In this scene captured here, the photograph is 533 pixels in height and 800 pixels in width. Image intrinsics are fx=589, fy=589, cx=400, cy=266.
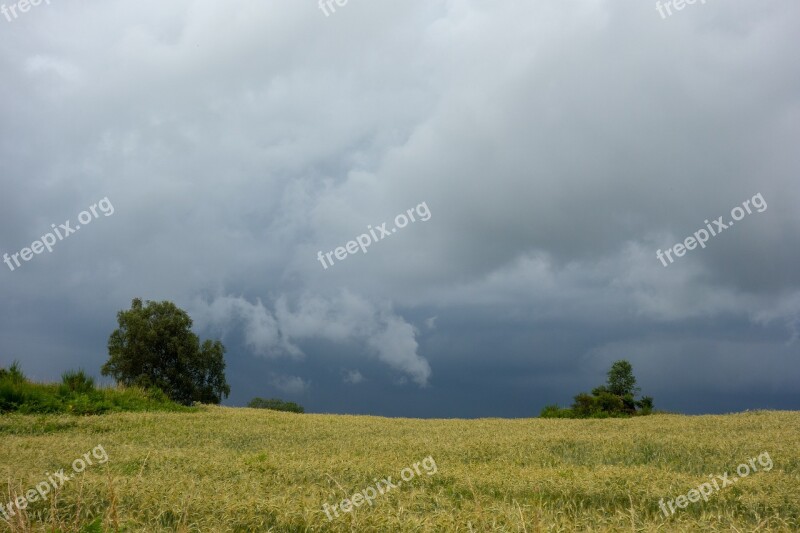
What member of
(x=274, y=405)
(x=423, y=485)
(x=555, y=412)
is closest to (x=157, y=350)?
(x=274, y=405)

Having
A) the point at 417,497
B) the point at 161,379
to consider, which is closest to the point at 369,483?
the point at 417,497

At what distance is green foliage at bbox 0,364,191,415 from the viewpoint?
66.7 ft

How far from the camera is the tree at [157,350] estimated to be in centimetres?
3581

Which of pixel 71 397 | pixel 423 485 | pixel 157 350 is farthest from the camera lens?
pixel 157 350

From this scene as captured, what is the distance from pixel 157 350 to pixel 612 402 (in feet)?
86.8

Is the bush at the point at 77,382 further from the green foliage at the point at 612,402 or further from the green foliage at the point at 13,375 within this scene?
the green foliage at the point at 612,402

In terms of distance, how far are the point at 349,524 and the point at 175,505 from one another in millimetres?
1855

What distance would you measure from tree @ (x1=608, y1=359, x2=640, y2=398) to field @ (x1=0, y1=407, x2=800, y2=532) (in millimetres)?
16991

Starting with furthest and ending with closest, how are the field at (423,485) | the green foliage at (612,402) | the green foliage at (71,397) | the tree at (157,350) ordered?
the tree at (157,350) < the green foliage at (612,402) < the green foliage at (71,397) < the field at (423,485)

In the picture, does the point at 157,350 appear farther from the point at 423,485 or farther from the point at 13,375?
the point at 423,485

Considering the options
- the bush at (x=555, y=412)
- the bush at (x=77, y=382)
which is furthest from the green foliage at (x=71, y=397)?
the bush at (x=555, y=412)

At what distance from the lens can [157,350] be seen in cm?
3638

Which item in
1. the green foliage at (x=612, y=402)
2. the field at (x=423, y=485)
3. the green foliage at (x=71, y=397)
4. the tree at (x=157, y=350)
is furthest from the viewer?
the tree at (x=157, y=350)

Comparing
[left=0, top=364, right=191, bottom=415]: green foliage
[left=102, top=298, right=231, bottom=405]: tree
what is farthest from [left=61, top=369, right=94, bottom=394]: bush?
[left=102, top=298, right=231, bottom=405]: tree
